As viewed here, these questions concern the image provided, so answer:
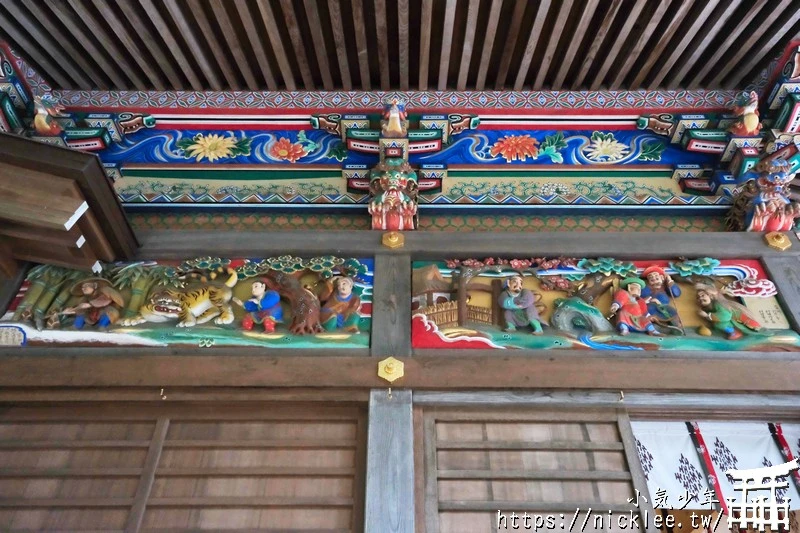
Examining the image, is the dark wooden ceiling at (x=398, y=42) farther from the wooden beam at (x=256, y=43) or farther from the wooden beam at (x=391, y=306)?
the wooden beam at (x=391, y=306)

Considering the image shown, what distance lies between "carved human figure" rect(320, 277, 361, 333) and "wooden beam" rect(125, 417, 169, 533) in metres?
1.05

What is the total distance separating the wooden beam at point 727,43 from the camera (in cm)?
402

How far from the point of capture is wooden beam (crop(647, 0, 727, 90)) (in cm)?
399

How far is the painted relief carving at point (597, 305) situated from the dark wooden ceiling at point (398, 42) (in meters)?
1.57

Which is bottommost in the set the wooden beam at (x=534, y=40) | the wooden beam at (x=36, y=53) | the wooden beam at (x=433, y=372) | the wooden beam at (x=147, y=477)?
the wooden beam at (x=147, y=477)

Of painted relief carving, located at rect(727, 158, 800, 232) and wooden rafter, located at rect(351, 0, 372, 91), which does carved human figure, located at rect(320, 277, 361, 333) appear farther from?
painted relief carving, located at rect(727, 158, 800, 232)

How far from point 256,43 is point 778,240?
3.83m

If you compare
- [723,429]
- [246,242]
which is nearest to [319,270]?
[246,242]

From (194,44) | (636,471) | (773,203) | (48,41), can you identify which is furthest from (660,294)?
(48,41)

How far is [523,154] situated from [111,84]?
10.8 ft

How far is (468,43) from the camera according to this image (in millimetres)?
4207

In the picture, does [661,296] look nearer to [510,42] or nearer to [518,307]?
[518,307]

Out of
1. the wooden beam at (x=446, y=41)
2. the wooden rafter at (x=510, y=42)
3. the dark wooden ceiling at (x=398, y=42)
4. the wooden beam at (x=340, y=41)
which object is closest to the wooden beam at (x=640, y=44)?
the dark wooden ceiling at (x=398, y=42)

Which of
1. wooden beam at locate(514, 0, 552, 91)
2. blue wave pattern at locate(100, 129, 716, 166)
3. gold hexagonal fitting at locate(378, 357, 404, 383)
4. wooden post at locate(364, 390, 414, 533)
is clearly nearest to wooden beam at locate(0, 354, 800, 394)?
gold hexagonal fitting at locate(378, 357, 404, 383)
